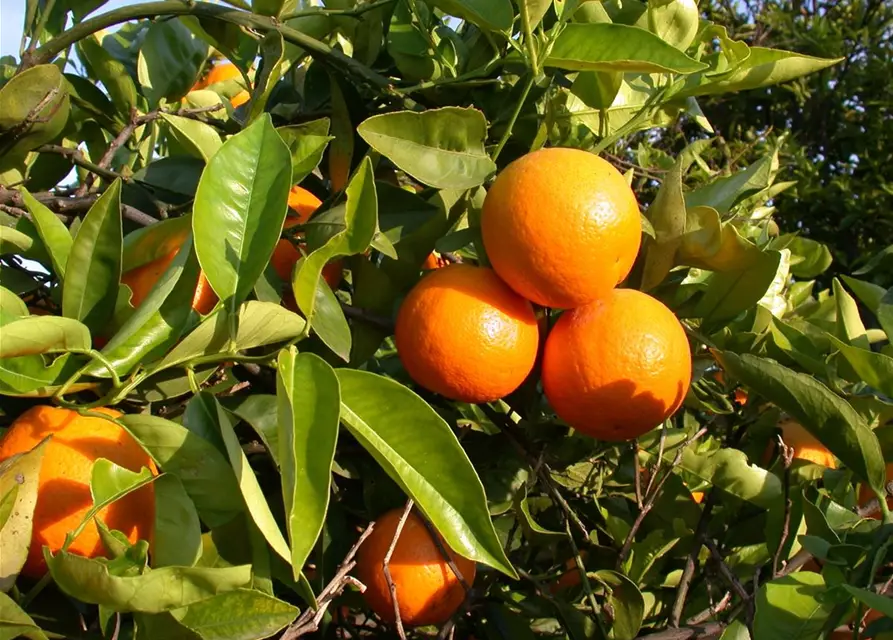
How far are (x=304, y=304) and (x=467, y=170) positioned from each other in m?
0.28

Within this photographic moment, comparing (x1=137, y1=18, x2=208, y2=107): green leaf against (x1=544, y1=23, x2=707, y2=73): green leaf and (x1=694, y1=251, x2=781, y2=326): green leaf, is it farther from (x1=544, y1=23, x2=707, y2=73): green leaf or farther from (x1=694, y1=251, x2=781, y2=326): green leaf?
(x1=694, y1=251, x2=781, y2=326): green leaf

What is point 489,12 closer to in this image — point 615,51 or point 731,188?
point 615,51

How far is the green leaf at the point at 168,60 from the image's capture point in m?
1.37

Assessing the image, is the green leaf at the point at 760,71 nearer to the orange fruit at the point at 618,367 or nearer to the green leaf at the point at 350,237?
the orange fruit at the point at 618,367

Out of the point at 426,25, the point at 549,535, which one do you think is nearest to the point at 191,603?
the point at 549,535

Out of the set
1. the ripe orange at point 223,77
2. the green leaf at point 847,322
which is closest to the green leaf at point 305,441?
the green leaf at point 847,322

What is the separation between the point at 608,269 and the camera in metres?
0.94

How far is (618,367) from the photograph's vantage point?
941 millimetres

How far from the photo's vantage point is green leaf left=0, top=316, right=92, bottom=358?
697 mm

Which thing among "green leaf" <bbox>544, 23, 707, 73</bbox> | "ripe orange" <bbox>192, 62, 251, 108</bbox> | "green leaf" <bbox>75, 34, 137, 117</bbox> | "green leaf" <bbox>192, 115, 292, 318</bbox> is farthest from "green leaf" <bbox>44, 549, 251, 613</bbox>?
"ripe orange" <bbox>192, 62, 251, 108</bbox>

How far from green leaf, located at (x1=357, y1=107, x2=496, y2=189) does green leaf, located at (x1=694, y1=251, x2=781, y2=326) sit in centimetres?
30

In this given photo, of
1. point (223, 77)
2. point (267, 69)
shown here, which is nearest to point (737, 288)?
point (267, 69)

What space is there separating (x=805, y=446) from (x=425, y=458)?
2.18ft

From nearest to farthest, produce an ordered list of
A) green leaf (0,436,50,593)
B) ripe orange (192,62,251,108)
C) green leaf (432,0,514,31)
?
green leaf (0,436,50,593)
green leaf (432,0,514,31)
ripe orange (192,62,251,108)
